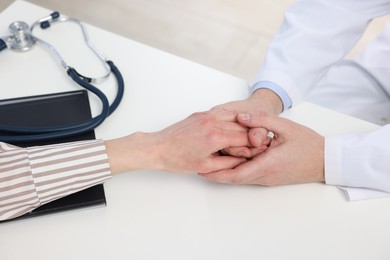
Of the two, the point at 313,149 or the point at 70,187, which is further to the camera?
the point at 313,149

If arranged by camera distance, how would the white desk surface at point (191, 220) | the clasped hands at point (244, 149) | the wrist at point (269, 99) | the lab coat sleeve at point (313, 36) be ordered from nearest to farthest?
the white desk surface at point (191, 220)
the clasped hands at point (244, 149)
the wrist at point (269, 99)
the lab coat sleeve at point (313, 36)

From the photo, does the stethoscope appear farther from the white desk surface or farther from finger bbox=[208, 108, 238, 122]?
finger bbox=[208, 108, 238, 122]

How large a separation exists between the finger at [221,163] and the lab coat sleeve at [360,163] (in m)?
0.19

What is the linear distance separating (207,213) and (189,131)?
0.58ft

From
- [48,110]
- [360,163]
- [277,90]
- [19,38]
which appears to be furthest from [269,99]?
[19,38]

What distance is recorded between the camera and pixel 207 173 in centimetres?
89

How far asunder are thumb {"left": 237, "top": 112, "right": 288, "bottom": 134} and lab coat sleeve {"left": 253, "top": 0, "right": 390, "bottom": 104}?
0.20 meters

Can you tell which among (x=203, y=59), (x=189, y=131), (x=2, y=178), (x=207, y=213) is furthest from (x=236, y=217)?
(x=203, y=59)

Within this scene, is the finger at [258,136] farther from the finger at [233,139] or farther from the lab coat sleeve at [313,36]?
the lab coat sleeve at [313,36]

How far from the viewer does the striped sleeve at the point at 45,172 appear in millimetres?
813

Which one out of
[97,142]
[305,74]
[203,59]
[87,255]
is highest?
[203,59]

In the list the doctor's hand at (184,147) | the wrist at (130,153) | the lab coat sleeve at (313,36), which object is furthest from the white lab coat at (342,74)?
the wrist at (130,153)

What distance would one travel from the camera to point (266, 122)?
951 mm

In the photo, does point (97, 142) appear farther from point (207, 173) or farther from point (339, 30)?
point (339, 30)
